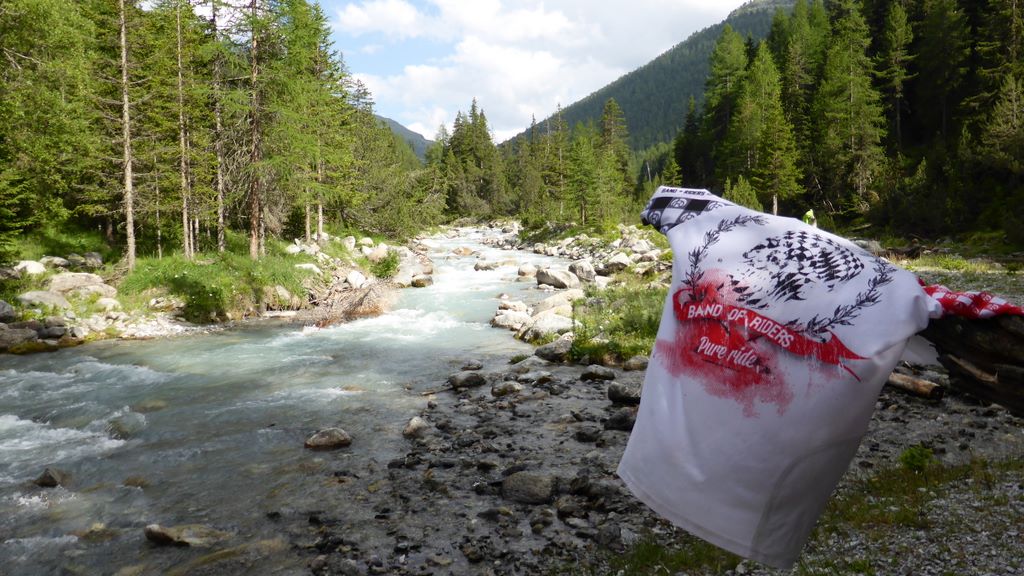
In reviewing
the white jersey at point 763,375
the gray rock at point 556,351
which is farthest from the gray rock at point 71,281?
the white jersey at point 763,375

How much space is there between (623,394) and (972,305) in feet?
22.2

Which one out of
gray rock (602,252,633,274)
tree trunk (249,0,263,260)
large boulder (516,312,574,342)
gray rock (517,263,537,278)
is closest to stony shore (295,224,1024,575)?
large boulder (516,312,574,342)

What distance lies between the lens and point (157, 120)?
19.8m

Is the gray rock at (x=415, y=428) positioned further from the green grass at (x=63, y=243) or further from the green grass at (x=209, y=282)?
the green grass at (x=63, y=243)

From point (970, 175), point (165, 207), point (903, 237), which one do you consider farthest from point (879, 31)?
point (165, 207)

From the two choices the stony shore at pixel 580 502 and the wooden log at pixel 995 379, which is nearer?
the wooden log at pixel 995 379

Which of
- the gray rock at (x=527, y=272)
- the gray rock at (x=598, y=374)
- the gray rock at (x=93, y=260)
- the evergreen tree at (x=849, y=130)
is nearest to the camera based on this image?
the gray rock at (x=598, y=374)

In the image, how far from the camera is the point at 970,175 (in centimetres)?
2783

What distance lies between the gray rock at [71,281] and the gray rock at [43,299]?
59 cm

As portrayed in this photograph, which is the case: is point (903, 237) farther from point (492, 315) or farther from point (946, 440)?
point (946, 440)

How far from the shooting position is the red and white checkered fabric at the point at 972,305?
1.94m

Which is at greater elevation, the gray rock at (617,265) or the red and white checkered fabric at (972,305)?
the red and white checkered fabric at (972,305)

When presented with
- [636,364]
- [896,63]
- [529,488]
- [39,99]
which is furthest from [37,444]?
[896,63]

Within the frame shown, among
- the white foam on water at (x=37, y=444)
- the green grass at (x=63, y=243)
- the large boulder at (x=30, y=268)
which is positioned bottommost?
the white foam on water at (x=37, y=444)
